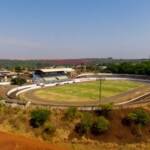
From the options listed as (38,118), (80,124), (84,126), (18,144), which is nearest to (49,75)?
(38,118)

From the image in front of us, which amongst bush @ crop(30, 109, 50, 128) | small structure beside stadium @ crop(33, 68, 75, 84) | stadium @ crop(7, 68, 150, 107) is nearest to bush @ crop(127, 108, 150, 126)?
stadium @ crop(7, 68, 150, 107)

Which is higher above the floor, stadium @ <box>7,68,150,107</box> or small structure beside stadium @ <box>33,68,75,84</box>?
small structure beside stadium @ <box>33,68,75,84</box>

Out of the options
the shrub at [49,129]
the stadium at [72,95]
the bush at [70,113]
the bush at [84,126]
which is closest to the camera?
the shrub at [49,129]

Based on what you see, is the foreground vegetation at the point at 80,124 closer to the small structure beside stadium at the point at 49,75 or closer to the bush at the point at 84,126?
the bush at the point at 84,126

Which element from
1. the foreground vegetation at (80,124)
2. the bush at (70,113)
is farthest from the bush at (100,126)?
the bush at (70,113)

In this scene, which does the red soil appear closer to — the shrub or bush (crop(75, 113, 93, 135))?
the shrub

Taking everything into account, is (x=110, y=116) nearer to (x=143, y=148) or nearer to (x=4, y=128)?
(x=143, y=148)

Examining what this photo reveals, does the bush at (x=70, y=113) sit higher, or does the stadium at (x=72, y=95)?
the bush at (x=70, y=113)
